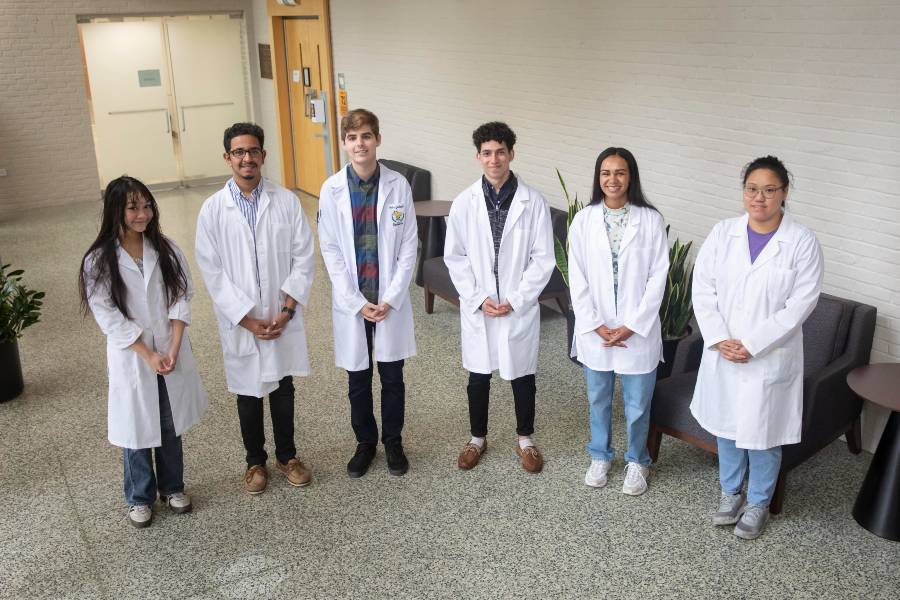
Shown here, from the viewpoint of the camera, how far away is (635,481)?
386cm

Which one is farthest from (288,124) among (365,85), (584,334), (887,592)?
(887,592)

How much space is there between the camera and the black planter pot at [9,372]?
16.1ft

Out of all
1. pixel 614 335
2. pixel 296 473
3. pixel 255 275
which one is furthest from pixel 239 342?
pixel 614 335

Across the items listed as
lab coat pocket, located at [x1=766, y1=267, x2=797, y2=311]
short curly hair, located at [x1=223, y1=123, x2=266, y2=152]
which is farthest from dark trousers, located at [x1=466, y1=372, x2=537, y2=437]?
short curly hair, located at [x1=223, y1=123, x2=266, y2=152]

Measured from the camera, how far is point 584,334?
372cm

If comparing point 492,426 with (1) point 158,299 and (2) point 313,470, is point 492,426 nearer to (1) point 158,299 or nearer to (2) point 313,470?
(2) point 313,470

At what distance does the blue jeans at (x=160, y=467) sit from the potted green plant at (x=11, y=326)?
1.72 meters

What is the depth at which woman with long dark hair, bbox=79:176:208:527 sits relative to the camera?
331 cm

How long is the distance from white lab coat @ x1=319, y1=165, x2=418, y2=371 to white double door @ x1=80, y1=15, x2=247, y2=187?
312 inches

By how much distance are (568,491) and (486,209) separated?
136 centimetres

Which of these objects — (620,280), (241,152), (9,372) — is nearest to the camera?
(241,152)

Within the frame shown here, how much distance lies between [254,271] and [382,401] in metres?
0.89

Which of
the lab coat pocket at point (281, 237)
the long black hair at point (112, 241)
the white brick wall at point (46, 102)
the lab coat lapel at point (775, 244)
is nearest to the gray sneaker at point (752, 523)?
the lab coat lapel at point (775, 244)

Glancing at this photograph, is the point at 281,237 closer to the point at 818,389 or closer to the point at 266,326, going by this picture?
the point at 266,326
